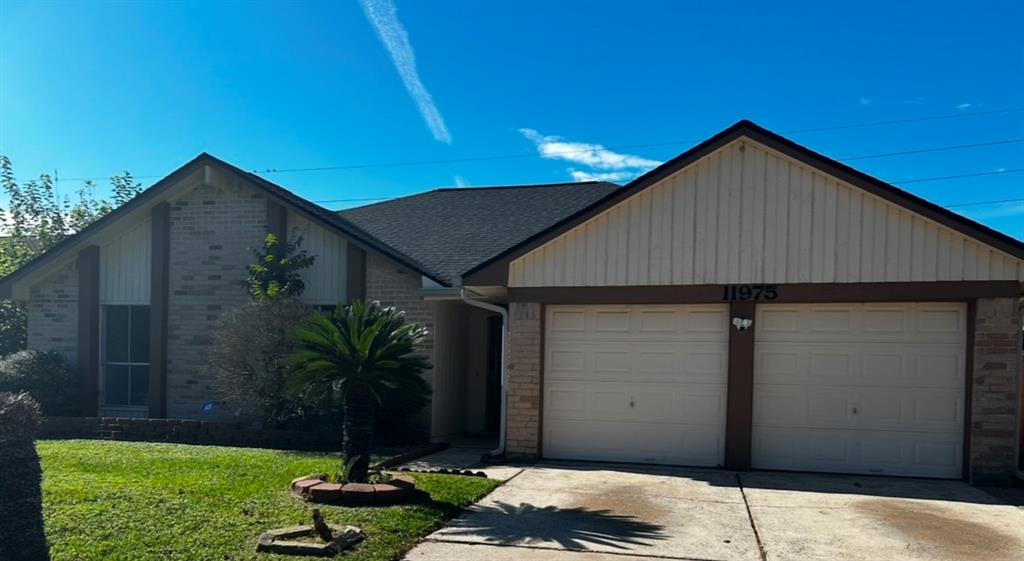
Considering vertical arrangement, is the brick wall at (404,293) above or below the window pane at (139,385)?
above

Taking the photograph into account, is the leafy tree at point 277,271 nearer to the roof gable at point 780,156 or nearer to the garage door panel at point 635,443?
the roof gable at point 780,156

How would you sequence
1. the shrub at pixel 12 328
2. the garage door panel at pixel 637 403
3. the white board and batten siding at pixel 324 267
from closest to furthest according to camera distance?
the garage door panel at pixel 637 403 → the white board and batten siding at pixel 324 267 → the shrub at pixel 12 328

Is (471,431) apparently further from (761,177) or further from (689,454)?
(761,177)

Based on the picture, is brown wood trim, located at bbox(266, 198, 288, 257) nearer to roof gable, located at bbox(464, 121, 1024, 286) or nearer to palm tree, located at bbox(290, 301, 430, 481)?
roof gable, located at bbox(464, 121, 1024, 286)

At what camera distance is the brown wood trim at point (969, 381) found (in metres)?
8.63

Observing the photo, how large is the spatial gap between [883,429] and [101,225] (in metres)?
13.3

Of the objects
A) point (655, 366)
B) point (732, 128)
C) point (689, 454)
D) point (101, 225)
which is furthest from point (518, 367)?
point (101, 225)

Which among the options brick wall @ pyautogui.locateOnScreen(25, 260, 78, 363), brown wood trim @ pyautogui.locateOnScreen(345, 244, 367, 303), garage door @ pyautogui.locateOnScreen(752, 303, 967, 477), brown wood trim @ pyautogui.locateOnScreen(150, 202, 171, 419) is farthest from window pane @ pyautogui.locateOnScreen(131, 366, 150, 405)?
garage door @ pyautogui.locateOnScreen(752, 303, 967, 477)

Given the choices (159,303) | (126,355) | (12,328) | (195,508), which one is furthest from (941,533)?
(12,328)

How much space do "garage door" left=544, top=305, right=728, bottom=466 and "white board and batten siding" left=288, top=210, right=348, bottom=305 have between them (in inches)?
169

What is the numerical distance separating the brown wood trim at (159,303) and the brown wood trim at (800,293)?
719cm

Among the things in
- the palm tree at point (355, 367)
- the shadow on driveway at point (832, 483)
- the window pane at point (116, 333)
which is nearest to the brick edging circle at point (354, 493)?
the palm tree at point (355, 367)

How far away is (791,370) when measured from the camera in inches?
368

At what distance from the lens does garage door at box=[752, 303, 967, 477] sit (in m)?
8.88
